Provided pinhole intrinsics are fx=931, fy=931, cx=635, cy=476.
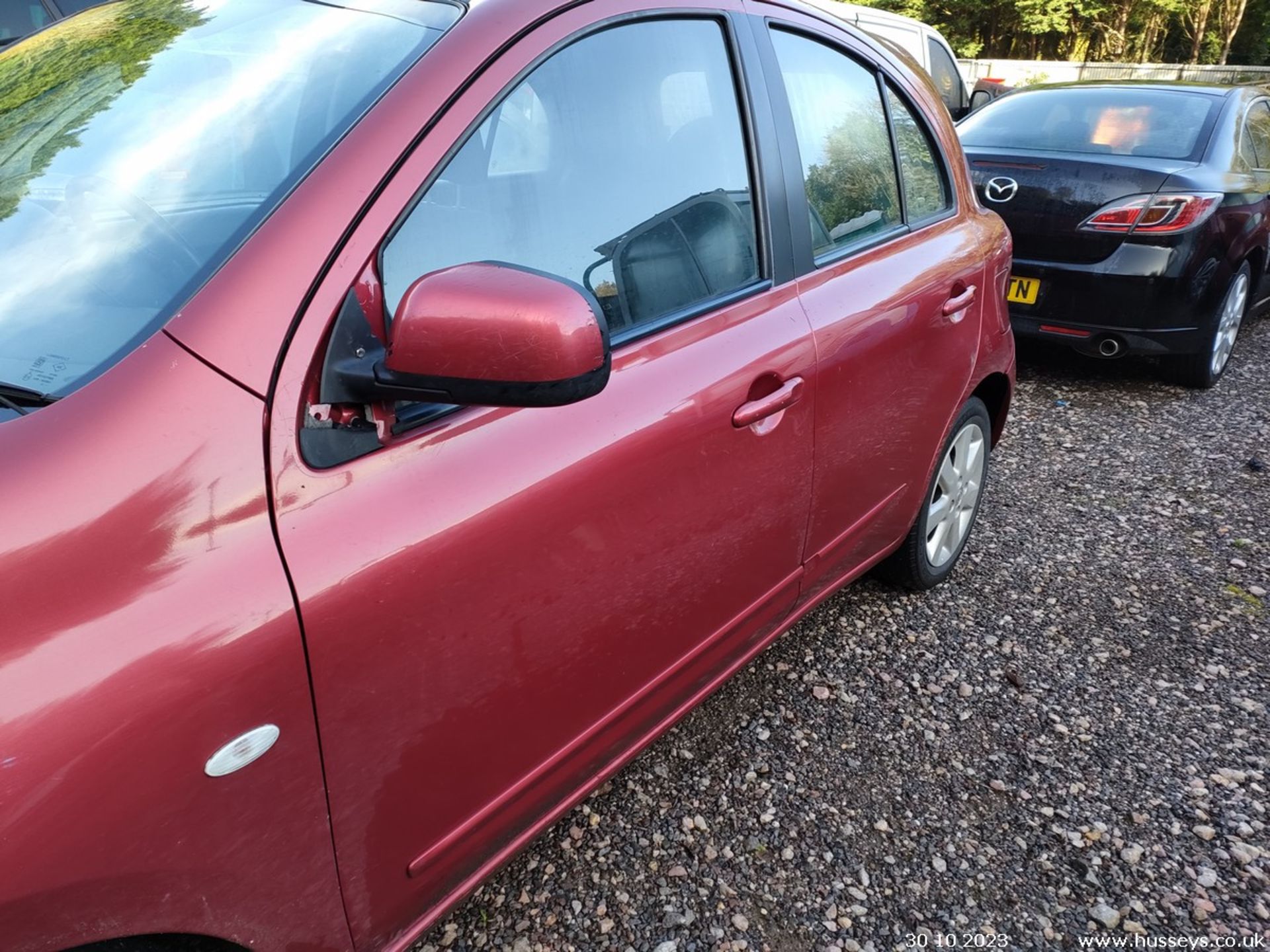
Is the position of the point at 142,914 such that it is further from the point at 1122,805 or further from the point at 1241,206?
the point at 1241,206

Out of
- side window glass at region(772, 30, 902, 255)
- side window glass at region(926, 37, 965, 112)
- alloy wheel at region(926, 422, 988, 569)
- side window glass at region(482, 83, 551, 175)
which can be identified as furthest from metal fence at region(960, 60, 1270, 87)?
side window glass at region(482, 83, 551, 175)

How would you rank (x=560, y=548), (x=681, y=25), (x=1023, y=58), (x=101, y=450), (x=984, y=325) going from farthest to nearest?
1. (x=1023, y=58)
2. (x=984, y=325)
3. (x=681, y=25)
4. (x=560, y=548)
5. (x=101, y=450)

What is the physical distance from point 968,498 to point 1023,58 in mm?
36222

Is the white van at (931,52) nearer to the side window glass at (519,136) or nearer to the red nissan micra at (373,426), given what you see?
the red nissan micra at (373,426)

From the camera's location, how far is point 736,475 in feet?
6.00

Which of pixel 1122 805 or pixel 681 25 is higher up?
pixel 681 25

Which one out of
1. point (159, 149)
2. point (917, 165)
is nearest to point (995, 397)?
point (917, 165)

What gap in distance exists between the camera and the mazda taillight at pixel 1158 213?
4.53m

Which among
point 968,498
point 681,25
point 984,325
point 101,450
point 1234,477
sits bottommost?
point 1234,477

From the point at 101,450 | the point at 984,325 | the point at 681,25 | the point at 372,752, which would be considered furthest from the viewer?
the point at 984,325

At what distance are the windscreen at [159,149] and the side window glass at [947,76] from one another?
11011 mm

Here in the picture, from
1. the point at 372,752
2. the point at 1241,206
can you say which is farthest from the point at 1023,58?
the point at 372,752

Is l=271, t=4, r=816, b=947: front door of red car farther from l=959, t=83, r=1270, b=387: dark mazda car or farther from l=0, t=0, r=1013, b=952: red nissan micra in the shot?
l=959, t=83, r=1270, b=387: dark mazda car

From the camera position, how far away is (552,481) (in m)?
1.44
